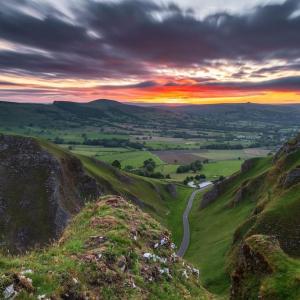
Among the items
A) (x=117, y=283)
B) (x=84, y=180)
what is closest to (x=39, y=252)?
(x=117, y=283)

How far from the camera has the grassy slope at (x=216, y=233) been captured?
67869 millimetres

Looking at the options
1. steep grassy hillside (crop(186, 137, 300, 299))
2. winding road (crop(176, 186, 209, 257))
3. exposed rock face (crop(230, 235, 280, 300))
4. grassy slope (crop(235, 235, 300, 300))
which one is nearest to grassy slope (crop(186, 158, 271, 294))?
steep grassy hillside (crop(186, 137, 300, 299))

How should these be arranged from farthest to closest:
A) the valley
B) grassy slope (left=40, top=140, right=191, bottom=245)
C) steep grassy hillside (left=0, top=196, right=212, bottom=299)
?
grassy slope (left=40, top=140, right=191, bottom=245)
the valley
steep grassy hillside (left=0, top=196, right=212, bottom=299)

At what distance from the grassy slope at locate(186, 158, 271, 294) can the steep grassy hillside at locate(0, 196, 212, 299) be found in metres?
37.2

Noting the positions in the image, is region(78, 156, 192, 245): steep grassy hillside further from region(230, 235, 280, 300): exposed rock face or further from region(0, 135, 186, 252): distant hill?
region(230, 235, 280, 300): exposed rock face

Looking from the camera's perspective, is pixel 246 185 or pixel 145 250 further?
pixel 246 185

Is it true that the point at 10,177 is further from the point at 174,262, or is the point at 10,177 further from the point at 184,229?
the point at 174,262

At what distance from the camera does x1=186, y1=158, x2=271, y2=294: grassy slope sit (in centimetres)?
6787

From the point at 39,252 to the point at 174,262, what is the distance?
431 inches

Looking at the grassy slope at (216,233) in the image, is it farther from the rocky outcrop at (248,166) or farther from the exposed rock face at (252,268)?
the exposed rock face at (252,268)

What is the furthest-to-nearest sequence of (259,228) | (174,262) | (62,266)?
(259,228) → (174,262) → (62,266)

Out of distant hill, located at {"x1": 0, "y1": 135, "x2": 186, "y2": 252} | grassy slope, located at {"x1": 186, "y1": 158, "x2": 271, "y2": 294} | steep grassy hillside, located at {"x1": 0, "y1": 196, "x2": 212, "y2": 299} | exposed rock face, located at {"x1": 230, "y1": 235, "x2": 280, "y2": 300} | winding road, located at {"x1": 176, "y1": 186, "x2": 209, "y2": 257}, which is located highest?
steep grassy hillside, located at {"x1": 0, "y1": 196, "x2": 212, "y2": 299}

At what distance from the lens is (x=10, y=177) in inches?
3789

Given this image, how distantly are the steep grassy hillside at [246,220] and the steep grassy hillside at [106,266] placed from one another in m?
7.82
